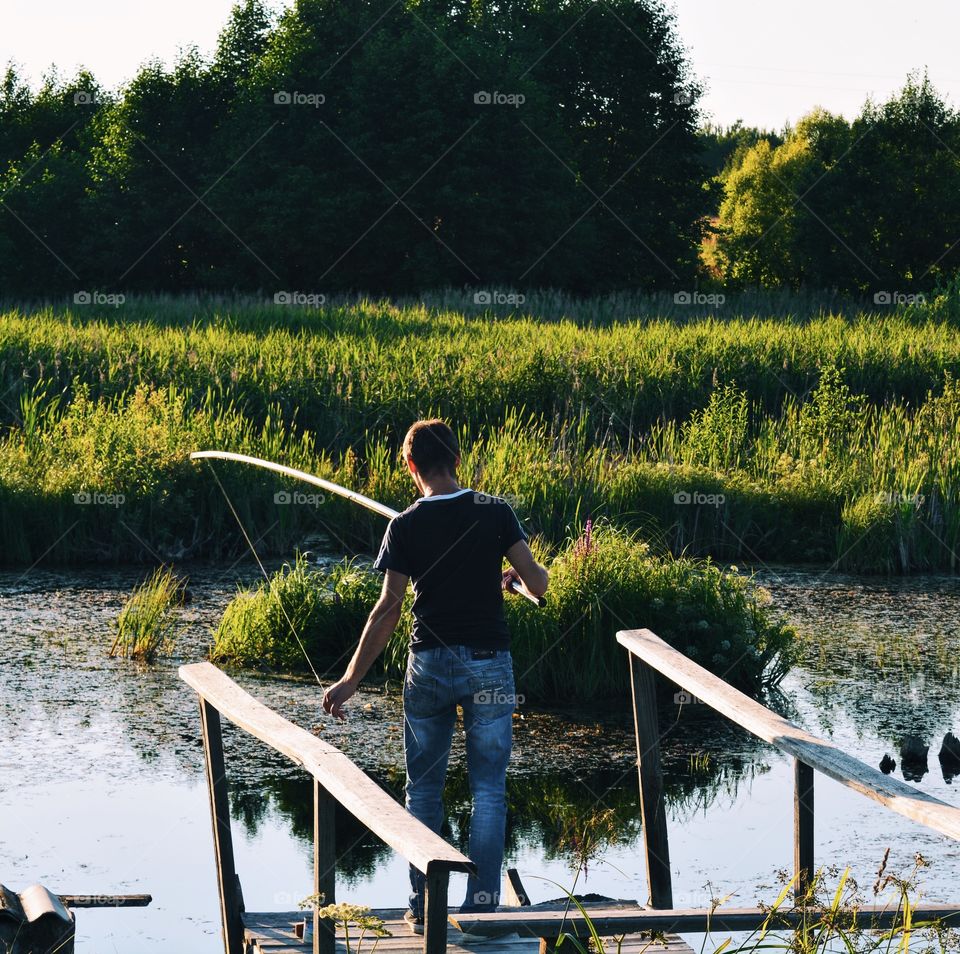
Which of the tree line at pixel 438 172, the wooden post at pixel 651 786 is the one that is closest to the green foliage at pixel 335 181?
the tree line at pixel 438 172

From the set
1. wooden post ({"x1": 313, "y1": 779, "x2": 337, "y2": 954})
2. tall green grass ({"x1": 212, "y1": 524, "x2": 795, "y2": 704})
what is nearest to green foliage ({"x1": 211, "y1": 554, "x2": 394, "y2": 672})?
tall green grass ({"x1": 212, "y1": 524, "x2": 795, "y2": 704})

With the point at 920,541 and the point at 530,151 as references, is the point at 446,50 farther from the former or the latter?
the point at 920,541

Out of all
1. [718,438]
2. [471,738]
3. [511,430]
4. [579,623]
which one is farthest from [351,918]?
[718,438]

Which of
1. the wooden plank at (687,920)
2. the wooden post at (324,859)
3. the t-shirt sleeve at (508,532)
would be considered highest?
the t-shirt sleeve at (508,532)

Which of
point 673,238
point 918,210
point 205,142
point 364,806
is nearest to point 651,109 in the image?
point 673,238

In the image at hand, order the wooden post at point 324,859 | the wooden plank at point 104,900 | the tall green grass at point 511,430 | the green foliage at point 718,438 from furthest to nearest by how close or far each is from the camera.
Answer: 1. the green foliage at point 718,438
2. the tall green grass at point 511,430
3. the wooden plank at point 104,900
4. the wooden post at point 324,859

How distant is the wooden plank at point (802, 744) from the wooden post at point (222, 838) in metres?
1.48

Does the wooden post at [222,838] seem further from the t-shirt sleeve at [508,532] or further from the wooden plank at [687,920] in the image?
the wooden plank at [687,920]

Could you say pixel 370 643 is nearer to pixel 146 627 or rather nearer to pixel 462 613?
pixel 462 613

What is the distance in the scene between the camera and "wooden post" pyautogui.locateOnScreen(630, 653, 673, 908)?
18.2ft

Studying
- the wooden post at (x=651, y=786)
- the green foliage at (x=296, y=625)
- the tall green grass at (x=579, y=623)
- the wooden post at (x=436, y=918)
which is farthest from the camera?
the green foliage at (x=296, y=625)

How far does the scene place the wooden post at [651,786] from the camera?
5559mm

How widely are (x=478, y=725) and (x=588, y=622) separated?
493 cm

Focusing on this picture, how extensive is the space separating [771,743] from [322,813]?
1626mm
